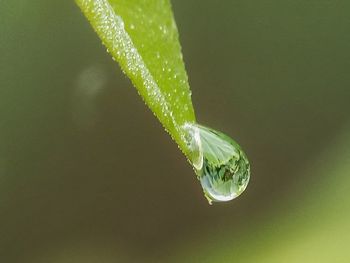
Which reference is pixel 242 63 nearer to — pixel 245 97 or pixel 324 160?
pixel 245 97

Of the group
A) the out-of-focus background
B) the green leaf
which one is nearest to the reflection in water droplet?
the green leaf

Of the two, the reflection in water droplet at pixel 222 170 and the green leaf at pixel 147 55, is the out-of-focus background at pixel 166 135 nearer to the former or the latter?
the reflection in water droplet at pixel 222 170

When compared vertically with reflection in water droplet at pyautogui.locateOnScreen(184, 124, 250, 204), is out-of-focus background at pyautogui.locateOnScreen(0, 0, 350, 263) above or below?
above

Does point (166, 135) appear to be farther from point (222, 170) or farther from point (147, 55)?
point (147, 55)

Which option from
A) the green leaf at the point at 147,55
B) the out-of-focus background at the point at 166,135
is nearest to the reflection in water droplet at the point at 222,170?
the green leaf at the point at 147,55

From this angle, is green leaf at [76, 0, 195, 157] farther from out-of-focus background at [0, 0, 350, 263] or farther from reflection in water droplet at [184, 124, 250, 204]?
out-of-focus background at [0, 0, 350, 263]

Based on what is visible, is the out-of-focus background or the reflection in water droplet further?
the out-of-focus background
